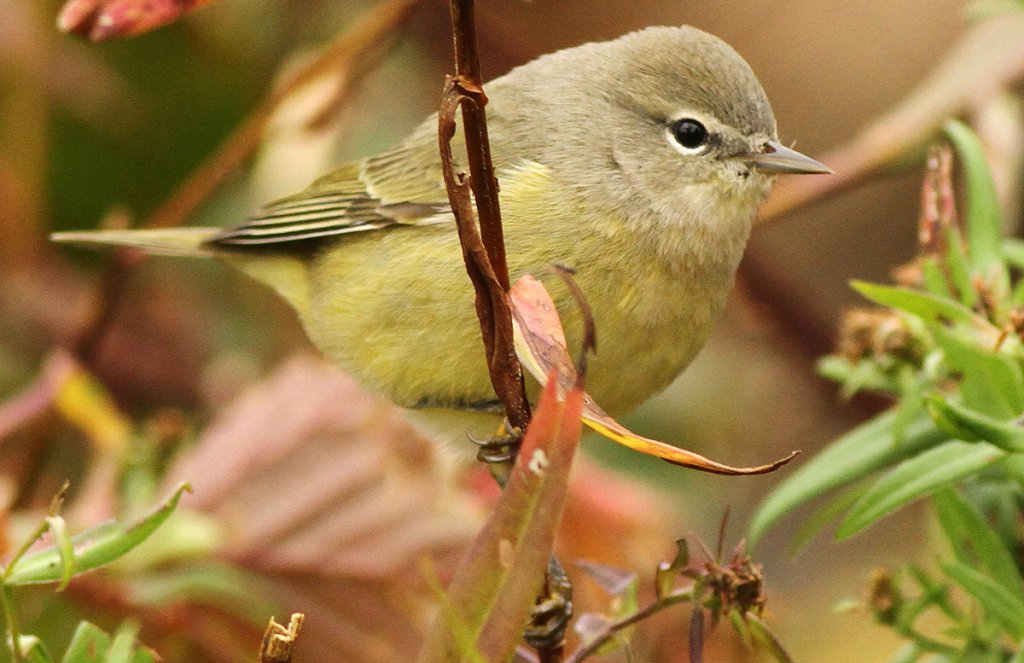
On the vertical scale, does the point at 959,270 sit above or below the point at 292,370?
below

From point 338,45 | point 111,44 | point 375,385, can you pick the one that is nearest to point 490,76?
point 338,45

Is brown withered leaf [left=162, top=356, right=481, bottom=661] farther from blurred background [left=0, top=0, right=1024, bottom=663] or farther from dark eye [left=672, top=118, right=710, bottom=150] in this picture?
dark eye [left=672, top=118, right=710, bottom=150]

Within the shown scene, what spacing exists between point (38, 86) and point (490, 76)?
1.42 metres

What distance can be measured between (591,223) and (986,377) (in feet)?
3.08

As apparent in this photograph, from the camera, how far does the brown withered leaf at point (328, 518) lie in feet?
10.1

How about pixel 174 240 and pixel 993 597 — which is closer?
pixel 993 597

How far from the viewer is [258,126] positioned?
348 cm

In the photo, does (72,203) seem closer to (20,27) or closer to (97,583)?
(20,27)

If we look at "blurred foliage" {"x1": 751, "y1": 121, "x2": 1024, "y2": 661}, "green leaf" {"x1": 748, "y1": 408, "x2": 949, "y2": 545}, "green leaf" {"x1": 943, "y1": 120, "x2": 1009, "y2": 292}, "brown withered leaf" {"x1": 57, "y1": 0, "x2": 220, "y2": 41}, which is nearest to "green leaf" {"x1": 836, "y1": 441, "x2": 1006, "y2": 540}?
"blurred foliage" {"x1": 751, "y1": 121, "x2": 1024, "y2": 661}

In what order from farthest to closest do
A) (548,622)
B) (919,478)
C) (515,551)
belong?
(548,622)
(919,478)
(515,551)

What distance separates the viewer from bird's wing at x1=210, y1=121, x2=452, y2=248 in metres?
3.10

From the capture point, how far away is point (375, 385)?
3.02m

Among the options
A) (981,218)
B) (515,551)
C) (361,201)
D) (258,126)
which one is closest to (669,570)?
(515,551)

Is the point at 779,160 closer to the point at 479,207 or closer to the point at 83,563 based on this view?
the point at 479,207
